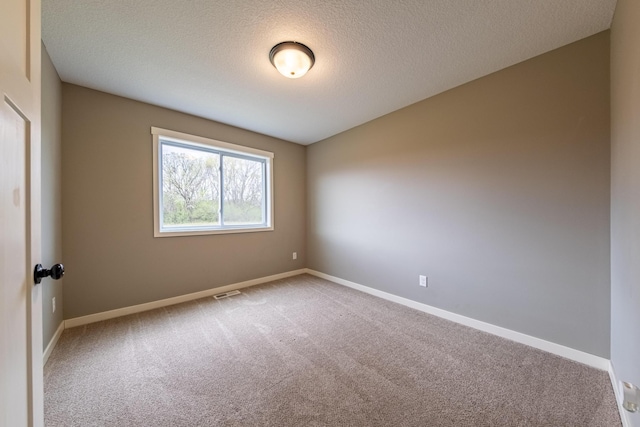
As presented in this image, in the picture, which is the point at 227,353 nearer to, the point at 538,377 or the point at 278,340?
the point at 278,340

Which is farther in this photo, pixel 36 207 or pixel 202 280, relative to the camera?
pixel 202 280

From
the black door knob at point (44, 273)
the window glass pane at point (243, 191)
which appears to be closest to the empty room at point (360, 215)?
the black door knob at point (44, 273)

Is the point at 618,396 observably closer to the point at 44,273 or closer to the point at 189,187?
the point at 44,273

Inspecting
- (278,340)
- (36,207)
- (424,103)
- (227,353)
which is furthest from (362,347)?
(424,103)

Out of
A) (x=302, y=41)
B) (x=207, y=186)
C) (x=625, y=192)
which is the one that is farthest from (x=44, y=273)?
(x=625, y=192)

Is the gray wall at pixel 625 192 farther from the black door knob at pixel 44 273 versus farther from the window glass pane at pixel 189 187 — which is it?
the window glass pane at pixel 189 187

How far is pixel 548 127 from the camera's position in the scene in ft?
6.36

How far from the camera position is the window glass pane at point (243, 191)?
11.8 ft

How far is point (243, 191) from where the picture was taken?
377cm

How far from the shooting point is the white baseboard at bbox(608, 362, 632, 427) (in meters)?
1.25

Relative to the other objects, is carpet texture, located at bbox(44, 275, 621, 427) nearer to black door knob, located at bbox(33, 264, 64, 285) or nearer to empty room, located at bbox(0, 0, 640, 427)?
empty room, located at bbox(0, 0, 640, 427)

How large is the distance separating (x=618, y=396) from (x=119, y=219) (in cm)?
427

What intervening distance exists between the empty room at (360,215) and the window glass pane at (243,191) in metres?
0.20

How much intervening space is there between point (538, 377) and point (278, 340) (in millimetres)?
1923
